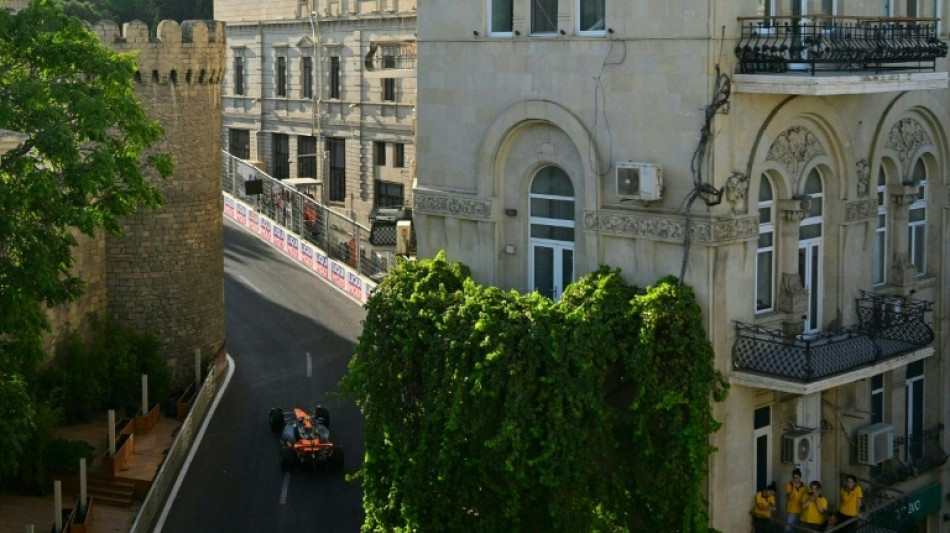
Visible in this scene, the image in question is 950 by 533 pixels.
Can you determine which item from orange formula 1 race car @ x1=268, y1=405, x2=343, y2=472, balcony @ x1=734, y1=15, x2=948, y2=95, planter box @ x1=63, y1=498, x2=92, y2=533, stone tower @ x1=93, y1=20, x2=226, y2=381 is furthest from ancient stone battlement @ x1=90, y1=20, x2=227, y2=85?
balcony @ x1=734, y1=15, x2=948, y2=95

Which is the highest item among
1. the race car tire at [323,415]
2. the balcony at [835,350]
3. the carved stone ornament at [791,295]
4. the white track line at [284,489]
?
the carved stone ornament at [791,295]

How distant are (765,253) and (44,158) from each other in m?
13.3

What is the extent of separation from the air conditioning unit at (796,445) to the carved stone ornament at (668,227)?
3855 mm

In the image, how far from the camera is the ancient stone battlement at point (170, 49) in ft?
150

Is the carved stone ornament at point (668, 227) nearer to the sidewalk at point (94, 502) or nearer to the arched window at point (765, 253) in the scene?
the arched window at point (765, 253)

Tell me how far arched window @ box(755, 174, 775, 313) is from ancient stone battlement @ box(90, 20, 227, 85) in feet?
78.3

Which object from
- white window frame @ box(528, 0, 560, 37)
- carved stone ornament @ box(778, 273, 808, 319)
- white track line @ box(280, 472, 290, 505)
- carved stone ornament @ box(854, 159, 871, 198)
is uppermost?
white window frame @ box(528, 0, 560, 37)

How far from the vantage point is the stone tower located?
45.8 metres

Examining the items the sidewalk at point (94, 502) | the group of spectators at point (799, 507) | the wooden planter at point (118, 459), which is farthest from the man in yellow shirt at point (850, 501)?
the wooden planter at point (118, 459)

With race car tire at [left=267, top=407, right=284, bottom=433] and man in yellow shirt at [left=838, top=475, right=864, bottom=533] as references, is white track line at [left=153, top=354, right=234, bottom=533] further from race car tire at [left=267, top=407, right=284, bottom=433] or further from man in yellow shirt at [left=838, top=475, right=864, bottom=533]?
man in yellow shirt at [left=838, top=475, right=864, bottom=533]

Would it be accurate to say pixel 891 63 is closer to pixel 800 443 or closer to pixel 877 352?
pixel 877 352

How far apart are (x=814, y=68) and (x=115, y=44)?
2624cm

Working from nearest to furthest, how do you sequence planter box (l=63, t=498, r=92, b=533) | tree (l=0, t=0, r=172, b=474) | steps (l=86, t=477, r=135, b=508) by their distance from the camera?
tree (l=0, t=0, r=172, b=474), planter box (l=63, t=498, r=92, b=533), steps (l=86, t=477, r=135, b=508)

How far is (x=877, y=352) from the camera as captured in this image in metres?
26.6
